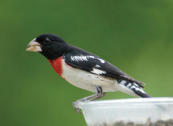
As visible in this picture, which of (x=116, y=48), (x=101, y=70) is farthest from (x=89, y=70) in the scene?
(x=116, y=48)

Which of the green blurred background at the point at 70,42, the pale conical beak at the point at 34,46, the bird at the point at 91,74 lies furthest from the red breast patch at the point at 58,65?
the green blurred background at the point at 70,42

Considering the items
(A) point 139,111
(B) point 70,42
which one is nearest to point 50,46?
(B) point 70,42

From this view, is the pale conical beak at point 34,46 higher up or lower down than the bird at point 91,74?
higher up

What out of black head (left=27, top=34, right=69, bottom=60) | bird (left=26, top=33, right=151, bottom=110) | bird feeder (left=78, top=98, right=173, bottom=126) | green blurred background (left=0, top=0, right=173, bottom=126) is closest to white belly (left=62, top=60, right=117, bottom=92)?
bird (left=26, top=33, right=151, bottom=110)

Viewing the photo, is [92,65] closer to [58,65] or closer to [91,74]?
[91,74]

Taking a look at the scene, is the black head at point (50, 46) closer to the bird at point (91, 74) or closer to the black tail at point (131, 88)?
the bird at point (91, 74)

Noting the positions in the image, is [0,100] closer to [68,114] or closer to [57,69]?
[68,114]

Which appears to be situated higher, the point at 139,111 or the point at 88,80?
the point at 139,111
